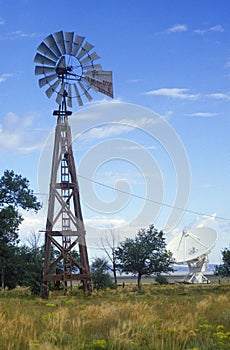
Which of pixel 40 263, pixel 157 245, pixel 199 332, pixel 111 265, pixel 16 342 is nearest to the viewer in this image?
pixel 16 342

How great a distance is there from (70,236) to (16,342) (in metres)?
23.1

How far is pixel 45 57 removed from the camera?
31562 mm

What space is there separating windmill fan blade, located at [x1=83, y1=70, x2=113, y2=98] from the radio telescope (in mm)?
33941

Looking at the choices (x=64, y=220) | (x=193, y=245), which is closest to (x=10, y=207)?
(x=64, y=220)

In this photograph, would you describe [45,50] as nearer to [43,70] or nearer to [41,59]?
[41,59]

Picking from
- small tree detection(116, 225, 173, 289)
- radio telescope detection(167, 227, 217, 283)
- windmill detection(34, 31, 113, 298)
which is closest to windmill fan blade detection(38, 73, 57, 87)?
windmill detection(34, 31, 113, 298)

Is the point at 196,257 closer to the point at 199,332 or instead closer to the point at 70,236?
the point at 70,236

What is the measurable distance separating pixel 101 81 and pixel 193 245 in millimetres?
38403

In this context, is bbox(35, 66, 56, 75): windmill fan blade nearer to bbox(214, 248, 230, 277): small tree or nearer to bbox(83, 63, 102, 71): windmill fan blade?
bbox(83, 63, 102, 71): windmill fan blade

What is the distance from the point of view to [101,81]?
32500 mm

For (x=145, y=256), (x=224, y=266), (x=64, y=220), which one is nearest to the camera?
(x=64, y=220)

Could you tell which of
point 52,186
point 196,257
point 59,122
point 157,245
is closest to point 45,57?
point 59,122

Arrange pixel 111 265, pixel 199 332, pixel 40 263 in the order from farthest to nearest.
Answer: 1. pixel 111 265
2. pixel 40 263
3. pixel 199 332

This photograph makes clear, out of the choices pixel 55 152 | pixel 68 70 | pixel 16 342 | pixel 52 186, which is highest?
pixel 68 70
